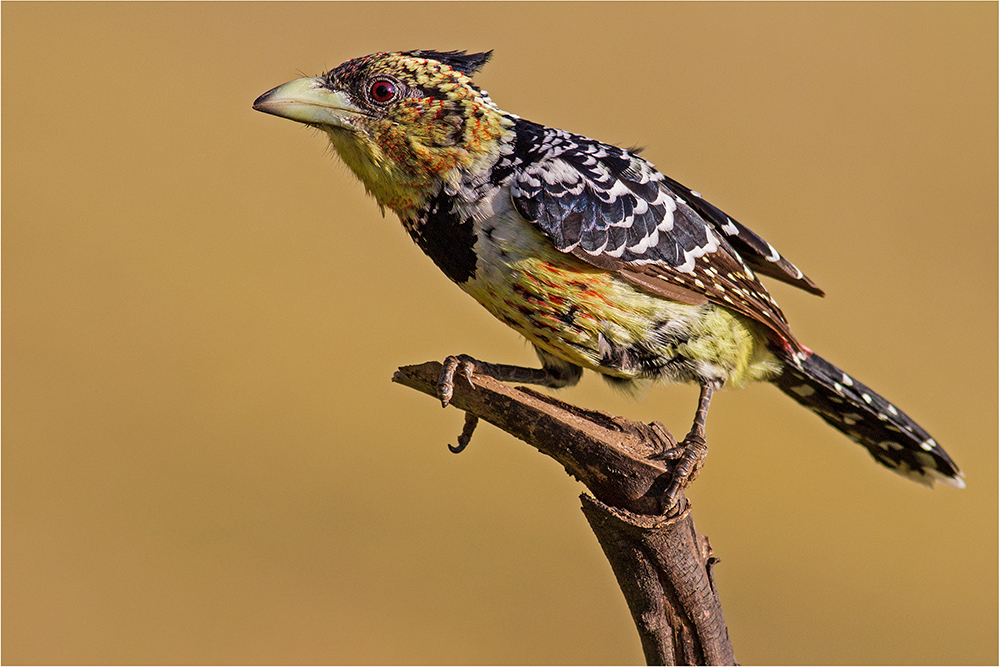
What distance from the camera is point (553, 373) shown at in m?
2.55

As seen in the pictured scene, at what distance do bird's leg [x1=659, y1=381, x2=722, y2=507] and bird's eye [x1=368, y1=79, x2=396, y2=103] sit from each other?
1.09 m

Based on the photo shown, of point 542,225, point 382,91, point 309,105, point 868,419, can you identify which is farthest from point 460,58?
point 868,419

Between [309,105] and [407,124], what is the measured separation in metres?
0.24

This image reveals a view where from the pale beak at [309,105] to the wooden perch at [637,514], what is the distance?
722mm

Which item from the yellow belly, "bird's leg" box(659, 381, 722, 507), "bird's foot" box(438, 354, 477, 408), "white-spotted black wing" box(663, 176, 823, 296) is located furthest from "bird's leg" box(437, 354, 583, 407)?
"white-spotted black wing" box(663, 176, 823, 296)

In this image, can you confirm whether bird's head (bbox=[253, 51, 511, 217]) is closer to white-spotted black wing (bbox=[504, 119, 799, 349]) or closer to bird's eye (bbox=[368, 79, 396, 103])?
bird's eye (bbox=[368, 79, 396, 103])

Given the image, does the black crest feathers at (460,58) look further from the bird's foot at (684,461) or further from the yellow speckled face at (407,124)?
the bird's foot at (684,461)

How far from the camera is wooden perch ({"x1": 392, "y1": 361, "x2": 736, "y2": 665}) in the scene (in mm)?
2053

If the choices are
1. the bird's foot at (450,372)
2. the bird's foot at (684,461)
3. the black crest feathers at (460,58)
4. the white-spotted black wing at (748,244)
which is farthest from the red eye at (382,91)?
the bird's foot at (684,461)

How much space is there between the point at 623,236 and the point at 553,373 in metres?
0.52

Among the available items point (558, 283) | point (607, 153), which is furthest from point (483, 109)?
point (558, 283)

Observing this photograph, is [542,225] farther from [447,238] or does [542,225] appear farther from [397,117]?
[397,117]

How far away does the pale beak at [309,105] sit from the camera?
7.09 ft

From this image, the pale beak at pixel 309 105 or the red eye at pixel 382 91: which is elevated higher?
the red eye at pixel 382 91
